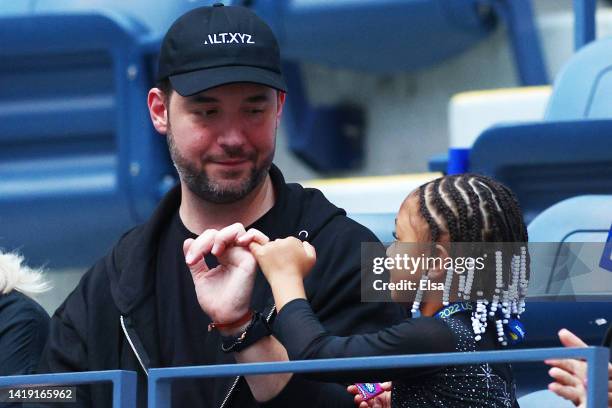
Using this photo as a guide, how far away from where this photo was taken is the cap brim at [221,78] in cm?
257

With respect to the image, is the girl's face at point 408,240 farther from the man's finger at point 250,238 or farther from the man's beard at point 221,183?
the man's beard at point 221,183

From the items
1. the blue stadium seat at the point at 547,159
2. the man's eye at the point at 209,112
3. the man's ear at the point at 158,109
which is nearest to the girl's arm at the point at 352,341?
the man's eye at the point at 209,112

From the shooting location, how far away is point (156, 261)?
2.67 metres

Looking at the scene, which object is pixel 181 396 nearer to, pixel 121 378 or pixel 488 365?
pixel 121 378

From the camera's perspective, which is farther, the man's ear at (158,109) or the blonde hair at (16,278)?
the blonde hair at (16,278)

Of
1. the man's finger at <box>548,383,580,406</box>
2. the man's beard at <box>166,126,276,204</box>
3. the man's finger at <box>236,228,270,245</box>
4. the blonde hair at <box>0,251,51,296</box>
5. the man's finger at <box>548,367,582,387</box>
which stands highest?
the man's beard at <box>166,126,276,204</box>

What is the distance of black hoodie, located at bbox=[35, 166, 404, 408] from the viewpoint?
2.52m

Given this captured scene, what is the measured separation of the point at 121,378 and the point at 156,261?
562 mm

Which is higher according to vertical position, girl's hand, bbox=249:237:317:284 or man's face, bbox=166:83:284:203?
man's face, bbox=166:83:284:203

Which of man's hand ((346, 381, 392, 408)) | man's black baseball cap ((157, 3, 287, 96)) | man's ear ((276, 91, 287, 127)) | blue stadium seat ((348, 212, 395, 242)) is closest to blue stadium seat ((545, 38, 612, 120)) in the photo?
blue stadium seat ((348, 212, 395, 242))

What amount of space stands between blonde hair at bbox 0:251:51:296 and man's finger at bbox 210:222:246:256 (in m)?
0.96

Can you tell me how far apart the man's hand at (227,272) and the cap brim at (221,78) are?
36 cm

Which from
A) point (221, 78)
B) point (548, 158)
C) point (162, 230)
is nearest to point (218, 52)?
point (221, 78)

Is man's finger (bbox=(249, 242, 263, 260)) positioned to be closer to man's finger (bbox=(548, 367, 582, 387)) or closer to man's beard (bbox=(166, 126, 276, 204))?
man's beard (bbox=(166, 126, 276, 204))
